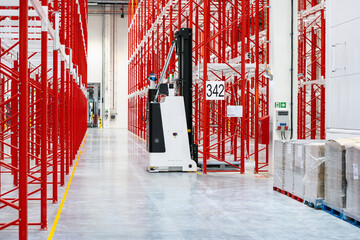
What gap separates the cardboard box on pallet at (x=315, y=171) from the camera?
8914 mm

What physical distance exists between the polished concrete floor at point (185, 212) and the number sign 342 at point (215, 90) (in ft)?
7.31

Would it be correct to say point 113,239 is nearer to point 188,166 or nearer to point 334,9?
point 334,9

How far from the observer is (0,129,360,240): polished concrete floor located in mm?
7148

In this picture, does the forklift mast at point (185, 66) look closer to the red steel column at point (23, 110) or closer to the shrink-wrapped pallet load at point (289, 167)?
the shrink-wrapped pallet load at point (289, 167)

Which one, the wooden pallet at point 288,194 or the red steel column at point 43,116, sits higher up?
the red steel column at point 43,116

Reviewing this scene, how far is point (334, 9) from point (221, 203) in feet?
15.4

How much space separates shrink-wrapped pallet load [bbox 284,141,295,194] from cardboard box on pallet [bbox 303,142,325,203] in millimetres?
840

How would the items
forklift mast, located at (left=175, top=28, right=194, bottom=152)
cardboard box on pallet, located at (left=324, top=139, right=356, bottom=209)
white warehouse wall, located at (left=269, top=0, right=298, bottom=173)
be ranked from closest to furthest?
1. cardboard box on pallet, located at (left=324, top=139, right=356, bottom=209)
2. white warehouse wall, located at (left=269, top=0, right=298, bottom=173)
3. forklift mast, located at (left=175, top=28, right=194, bottom=152)

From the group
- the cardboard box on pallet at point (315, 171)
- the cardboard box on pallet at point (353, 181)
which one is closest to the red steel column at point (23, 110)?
the cardboard box on pallet at point (353, 181)

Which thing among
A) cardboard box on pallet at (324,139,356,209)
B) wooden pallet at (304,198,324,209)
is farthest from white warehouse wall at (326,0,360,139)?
wooden pallet at (304,198,324,209)

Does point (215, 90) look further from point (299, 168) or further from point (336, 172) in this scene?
point (336, 172)

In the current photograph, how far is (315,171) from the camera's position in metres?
8.95

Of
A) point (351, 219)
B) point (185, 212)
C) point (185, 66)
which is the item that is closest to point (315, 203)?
point (351, 219)

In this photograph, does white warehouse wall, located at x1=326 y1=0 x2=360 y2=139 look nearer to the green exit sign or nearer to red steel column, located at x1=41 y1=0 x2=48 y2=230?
the green exit sign
